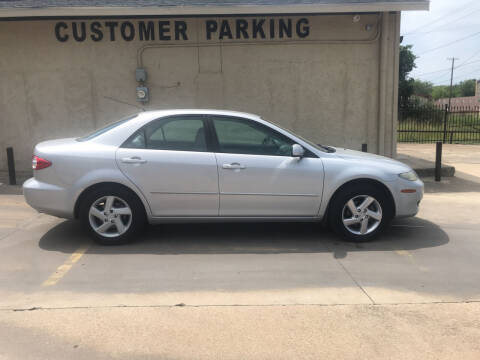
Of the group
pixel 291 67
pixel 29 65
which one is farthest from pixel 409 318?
pixel 29 65

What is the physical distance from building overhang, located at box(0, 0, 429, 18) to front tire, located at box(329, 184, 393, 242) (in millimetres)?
4696

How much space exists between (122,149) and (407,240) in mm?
3664

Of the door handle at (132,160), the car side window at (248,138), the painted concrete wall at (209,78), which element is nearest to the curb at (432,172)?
the painted concrete wall at (209,78)

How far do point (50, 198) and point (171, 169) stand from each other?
1422mm

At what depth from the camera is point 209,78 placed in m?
9.45

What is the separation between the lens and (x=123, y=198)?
506 cm

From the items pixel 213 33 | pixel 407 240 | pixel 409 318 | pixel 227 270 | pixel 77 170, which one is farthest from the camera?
pixel 213 33

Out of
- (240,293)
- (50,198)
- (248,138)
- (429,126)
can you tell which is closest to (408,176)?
(248,138)

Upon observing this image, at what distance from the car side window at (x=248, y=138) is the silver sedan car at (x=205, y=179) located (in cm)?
1

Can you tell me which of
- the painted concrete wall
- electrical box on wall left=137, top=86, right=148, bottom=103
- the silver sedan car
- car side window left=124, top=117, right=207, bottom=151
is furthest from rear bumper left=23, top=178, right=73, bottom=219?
the painted concrete wall

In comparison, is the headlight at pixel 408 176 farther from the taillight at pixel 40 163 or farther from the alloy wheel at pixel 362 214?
the taillight at pixel 40 163

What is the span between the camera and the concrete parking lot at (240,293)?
3158 mm

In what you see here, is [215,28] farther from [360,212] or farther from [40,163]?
[360,212]

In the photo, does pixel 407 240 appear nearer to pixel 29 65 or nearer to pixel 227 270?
pixel 227 270
